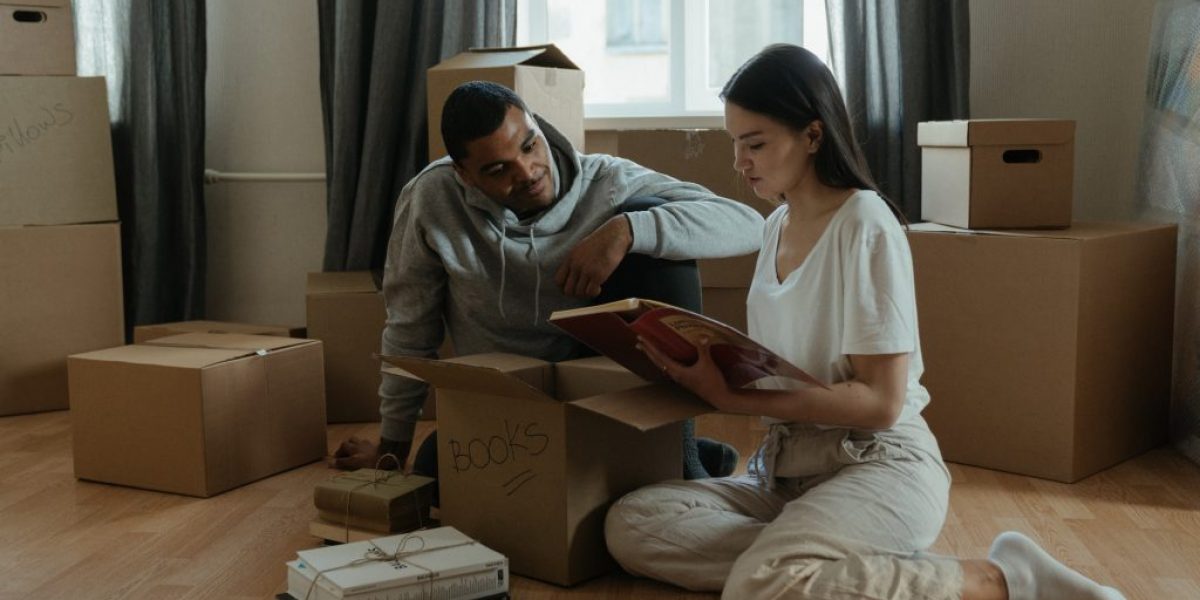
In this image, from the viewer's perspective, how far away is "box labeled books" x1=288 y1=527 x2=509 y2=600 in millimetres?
1618

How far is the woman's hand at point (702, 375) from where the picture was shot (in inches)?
62.4

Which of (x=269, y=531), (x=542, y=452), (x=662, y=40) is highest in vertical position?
(x=662, y=40)

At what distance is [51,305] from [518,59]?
135 centimetres

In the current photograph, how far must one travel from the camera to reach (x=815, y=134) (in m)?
1.58

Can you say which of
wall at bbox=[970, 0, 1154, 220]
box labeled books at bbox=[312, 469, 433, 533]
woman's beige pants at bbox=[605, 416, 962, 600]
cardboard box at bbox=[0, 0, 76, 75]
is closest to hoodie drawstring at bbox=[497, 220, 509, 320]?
box labeled books at bbox=[312, 469, 433, 533]

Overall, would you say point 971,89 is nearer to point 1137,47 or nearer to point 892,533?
point 1137,47

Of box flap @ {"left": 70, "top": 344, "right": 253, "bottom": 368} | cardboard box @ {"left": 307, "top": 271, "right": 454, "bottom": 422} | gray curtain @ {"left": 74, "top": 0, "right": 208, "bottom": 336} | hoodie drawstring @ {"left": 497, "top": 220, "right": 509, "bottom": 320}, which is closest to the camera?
hoodie drawstring @ {"left": 497, "top": 220, "right": 509, "bottom": 320}

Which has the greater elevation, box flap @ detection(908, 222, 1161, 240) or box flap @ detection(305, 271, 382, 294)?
box flap @ detection(908, 222, 1161, 240)

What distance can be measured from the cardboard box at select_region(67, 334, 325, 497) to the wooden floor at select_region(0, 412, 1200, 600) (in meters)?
0.04

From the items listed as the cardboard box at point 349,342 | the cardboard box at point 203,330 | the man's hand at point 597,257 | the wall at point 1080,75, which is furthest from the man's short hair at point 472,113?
the wall at point 1080,75

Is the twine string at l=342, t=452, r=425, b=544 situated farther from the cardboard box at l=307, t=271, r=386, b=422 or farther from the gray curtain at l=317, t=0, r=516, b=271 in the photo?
the gray curtain at l=317, t=0, r=516, b=271

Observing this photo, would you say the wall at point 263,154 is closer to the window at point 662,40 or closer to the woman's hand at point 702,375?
the window at point 662,40

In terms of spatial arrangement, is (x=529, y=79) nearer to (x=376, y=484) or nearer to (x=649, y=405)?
(x=376, y=484)

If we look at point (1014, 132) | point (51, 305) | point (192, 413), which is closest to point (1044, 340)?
point (1014, 132)
